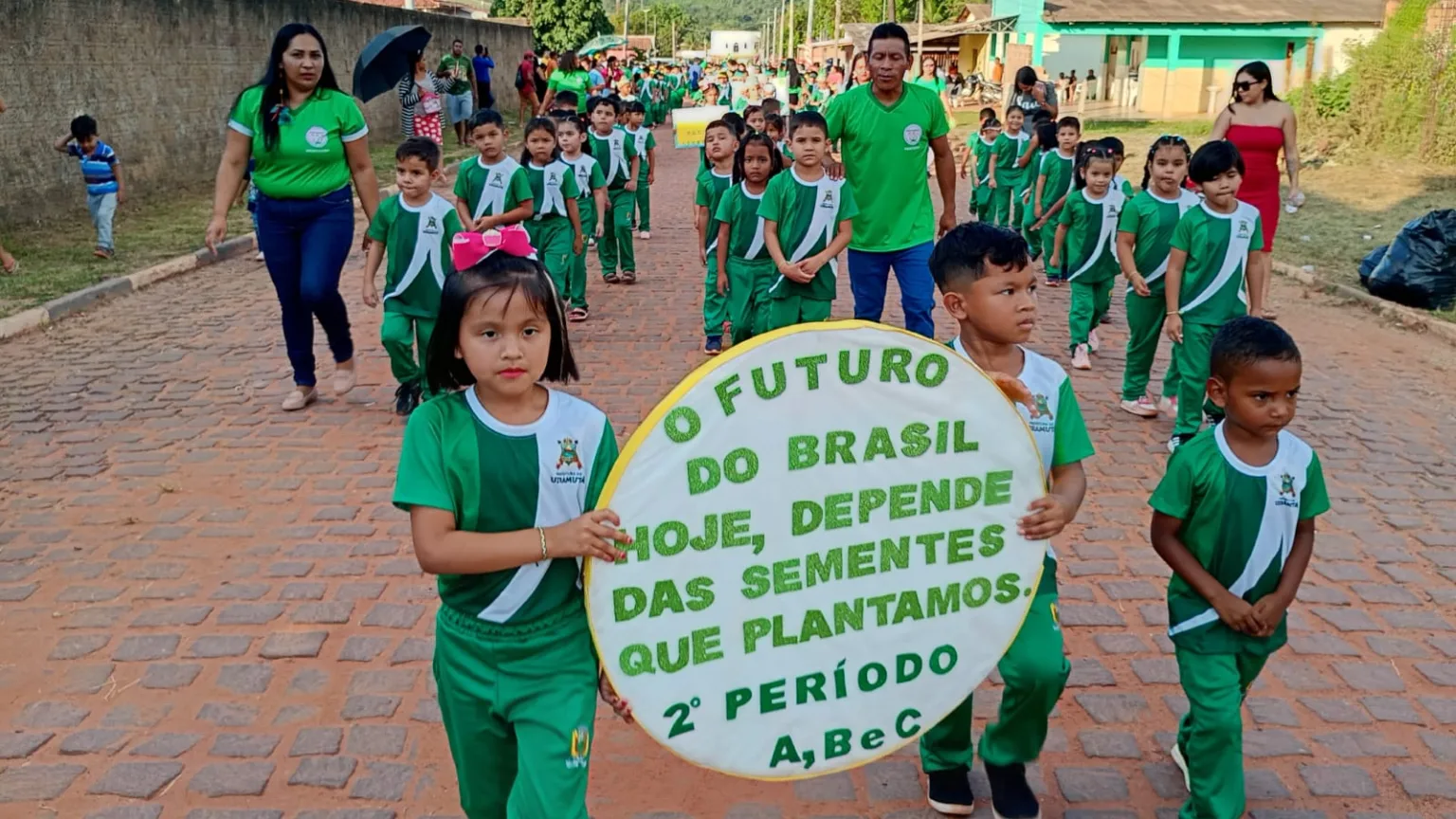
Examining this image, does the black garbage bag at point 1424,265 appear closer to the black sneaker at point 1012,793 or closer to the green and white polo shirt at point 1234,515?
the green and white polo shirt at point 1234,515

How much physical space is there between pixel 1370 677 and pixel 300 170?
214 inches

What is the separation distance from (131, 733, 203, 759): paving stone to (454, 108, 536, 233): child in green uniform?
4.60m

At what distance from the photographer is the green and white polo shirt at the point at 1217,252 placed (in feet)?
19.5

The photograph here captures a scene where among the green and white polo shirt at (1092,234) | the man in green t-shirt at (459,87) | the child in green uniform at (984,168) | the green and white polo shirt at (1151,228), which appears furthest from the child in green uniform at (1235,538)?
the man in green t-shirt at (459,87)

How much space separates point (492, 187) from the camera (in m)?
8.03

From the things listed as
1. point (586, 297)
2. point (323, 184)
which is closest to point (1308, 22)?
point (586, 297)

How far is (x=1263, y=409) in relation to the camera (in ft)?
9.91

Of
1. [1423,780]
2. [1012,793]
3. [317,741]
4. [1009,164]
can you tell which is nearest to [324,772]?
[317,741]

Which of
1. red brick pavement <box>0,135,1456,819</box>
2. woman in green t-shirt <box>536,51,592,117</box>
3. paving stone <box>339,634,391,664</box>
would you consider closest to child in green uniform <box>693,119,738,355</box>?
red brick pavement <box>0,135,1456,819</box>

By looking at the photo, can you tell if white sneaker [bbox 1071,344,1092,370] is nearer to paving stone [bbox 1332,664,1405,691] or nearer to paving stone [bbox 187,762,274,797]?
paving stone [bbox 1332,664,1405,691]

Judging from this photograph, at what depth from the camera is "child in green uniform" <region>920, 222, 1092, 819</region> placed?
293cm

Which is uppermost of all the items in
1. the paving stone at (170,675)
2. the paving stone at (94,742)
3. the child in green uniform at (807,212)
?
the child in green uniform at (807,212)

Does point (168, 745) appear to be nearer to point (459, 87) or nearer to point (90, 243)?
point (90, 243)

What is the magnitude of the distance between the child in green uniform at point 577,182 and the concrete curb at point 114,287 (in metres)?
1.51
